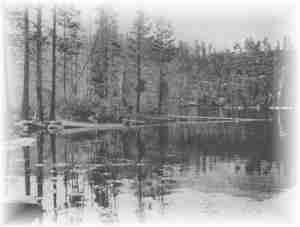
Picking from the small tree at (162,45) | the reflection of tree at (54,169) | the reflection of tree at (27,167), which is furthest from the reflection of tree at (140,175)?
the small tree at (162,45)

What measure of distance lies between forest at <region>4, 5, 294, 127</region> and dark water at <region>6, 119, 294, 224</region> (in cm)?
185

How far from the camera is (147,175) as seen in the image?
1454 centimetres

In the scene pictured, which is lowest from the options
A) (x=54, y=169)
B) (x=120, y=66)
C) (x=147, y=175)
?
(x=147, y=175)

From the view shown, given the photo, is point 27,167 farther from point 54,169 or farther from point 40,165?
point 54,169

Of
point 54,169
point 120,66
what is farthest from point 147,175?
point 120,66

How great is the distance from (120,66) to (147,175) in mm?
14449

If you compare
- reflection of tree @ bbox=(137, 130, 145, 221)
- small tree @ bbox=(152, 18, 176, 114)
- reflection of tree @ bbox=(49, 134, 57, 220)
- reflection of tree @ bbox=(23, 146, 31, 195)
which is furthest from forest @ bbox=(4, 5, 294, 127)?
reflection of tree @ bbox=(137, 130, 145, 221)

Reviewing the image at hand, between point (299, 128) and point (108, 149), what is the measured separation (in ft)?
31.2

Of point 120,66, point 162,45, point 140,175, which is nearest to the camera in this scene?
point 140,175

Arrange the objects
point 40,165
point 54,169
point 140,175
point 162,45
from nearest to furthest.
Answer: point 140,175
point 54,169
point 40,165
point 162,45

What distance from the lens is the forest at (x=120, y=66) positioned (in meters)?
15.0

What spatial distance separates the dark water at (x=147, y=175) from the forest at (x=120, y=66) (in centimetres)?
185

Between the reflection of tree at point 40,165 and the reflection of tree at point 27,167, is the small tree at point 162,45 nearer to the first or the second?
the reflection of tree at point 40,165

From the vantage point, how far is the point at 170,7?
11.3 meters
